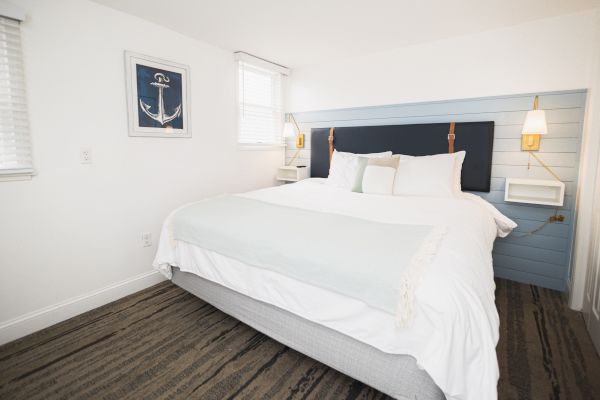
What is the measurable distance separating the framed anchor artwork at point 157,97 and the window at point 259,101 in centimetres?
80

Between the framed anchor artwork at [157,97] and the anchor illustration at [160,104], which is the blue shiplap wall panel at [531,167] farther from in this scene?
the anchor illustration at [160,104]

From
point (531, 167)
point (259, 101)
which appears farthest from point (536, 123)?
point (259, 101)

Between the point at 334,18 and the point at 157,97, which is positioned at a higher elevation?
the point at 334,18

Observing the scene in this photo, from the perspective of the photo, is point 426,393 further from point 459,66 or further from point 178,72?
point 178,72

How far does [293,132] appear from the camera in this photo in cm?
413

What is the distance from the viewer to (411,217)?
2.09 meters

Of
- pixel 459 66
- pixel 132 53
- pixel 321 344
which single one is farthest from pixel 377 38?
Result: pixel 321 344

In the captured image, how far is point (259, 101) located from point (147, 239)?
220cm

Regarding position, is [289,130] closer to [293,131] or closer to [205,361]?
[293,131]

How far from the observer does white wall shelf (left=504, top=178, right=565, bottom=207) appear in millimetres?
2586

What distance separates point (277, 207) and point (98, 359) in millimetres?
1472

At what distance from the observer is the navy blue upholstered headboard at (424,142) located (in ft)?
9.68

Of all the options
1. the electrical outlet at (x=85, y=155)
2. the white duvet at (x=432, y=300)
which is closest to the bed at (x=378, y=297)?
the white duvet at (x=432, y=300)

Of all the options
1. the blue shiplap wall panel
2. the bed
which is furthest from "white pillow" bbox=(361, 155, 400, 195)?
the blue shiplap wall panel
